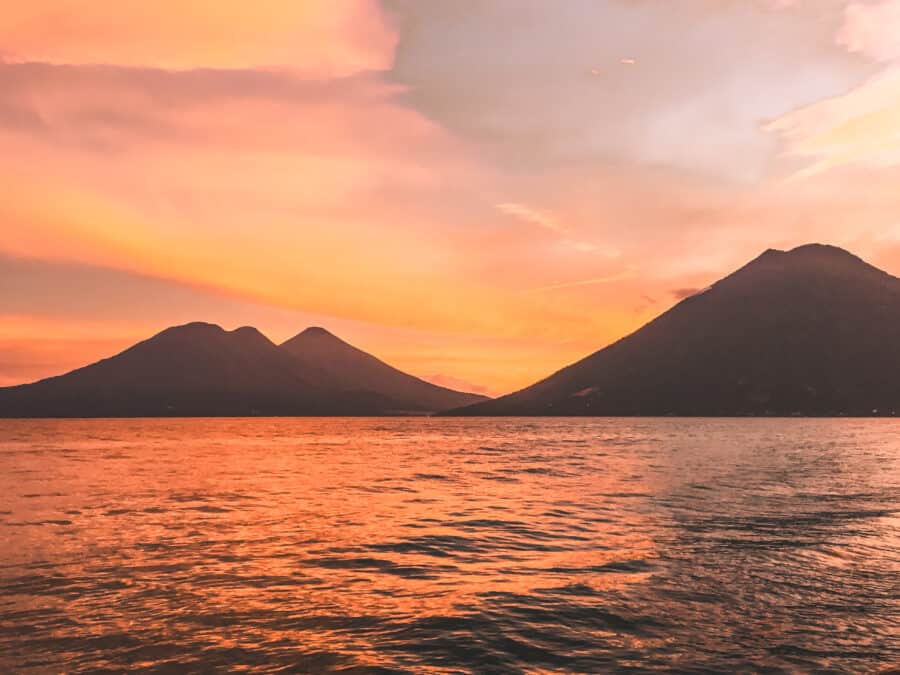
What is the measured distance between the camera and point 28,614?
17734 mm

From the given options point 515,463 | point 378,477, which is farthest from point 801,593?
point 515,463

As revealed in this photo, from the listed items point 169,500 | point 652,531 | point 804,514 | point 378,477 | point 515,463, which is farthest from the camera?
point 515,463

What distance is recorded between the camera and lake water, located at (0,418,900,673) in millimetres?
14891

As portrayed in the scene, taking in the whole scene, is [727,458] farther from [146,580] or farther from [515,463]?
[146,580]

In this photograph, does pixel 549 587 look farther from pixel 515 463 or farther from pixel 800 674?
pixel 515 463

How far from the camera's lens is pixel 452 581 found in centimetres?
2141

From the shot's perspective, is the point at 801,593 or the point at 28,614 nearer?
the point at 28,614

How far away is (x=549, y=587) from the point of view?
806 inches

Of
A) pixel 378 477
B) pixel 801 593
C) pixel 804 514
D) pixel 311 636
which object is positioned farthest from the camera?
pixel 378 477

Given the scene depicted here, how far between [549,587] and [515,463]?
2274 inches

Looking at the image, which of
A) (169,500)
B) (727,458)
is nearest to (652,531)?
(169,500)

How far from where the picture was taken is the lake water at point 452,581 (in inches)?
586

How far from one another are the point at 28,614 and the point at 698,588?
18.8 metres

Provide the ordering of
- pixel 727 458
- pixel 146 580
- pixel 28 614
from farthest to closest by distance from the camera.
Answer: pixel 727 458 → pixel 146 580 → pixel 28 614
